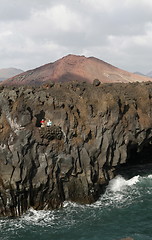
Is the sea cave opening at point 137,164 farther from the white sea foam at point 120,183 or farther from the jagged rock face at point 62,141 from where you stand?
the jagged rock face at point 62,141

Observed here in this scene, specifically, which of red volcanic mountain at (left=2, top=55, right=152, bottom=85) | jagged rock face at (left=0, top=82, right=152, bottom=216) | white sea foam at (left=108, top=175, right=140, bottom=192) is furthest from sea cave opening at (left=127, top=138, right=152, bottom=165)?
red volcanic mountain at (left=2, top=55, right=152, bottom=85)

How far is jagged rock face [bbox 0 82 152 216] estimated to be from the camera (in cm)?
3259

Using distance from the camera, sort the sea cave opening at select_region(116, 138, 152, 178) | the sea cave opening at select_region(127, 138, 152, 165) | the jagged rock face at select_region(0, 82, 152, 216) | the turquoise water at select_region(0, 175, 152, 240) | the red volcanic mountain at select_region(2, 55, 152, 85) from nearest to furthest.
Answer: the turquoise water at select_region(0, 175, 152, 240) < the jagged rock face at select_region(0, 82, 152, 216) < the sea cave opening at select_region(116, 138, 152, 178) < the sea cave opening at select_region(127, 138, 152, 165) < the red volcanic mountain at select_region(2, 55, 152, 85)

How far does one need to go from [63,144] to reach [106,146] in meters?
6.50

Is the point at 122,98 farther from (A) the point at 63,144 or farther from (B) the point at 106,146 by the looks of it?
(A) the point at 63,144

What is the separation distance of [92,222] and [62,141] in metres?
11.2

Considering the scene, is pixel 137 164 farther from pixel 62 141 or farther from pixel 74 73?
pixel 74 73

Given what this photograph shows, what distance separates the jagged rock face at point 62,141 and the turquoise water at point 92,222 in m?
1.88

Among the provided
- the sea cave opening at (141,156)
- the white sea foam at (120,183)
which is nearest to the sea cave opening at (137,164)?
the sea cave opening at (141,156)

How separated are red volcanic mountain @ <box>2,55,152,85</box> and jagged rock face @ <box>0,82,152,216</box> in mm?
47697

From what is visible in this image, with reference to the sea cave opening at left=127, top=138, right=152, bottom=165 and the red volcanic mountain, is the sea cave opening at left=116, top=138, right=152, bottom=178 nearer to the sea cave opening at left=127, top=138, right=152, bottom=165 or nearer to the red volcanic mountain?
the sea cave opening at left=127, top=138, right=152, bottom=165

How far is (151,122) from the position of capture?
4228 cm

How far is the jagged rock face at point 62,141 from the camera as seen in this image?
32.6 m

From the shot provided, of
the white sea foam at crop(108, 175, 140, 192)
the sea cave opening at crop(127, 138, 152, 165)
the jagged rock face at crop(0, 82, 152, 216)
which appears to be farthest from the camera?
the sea cave opening at crop(127, 138, 152, 165)
